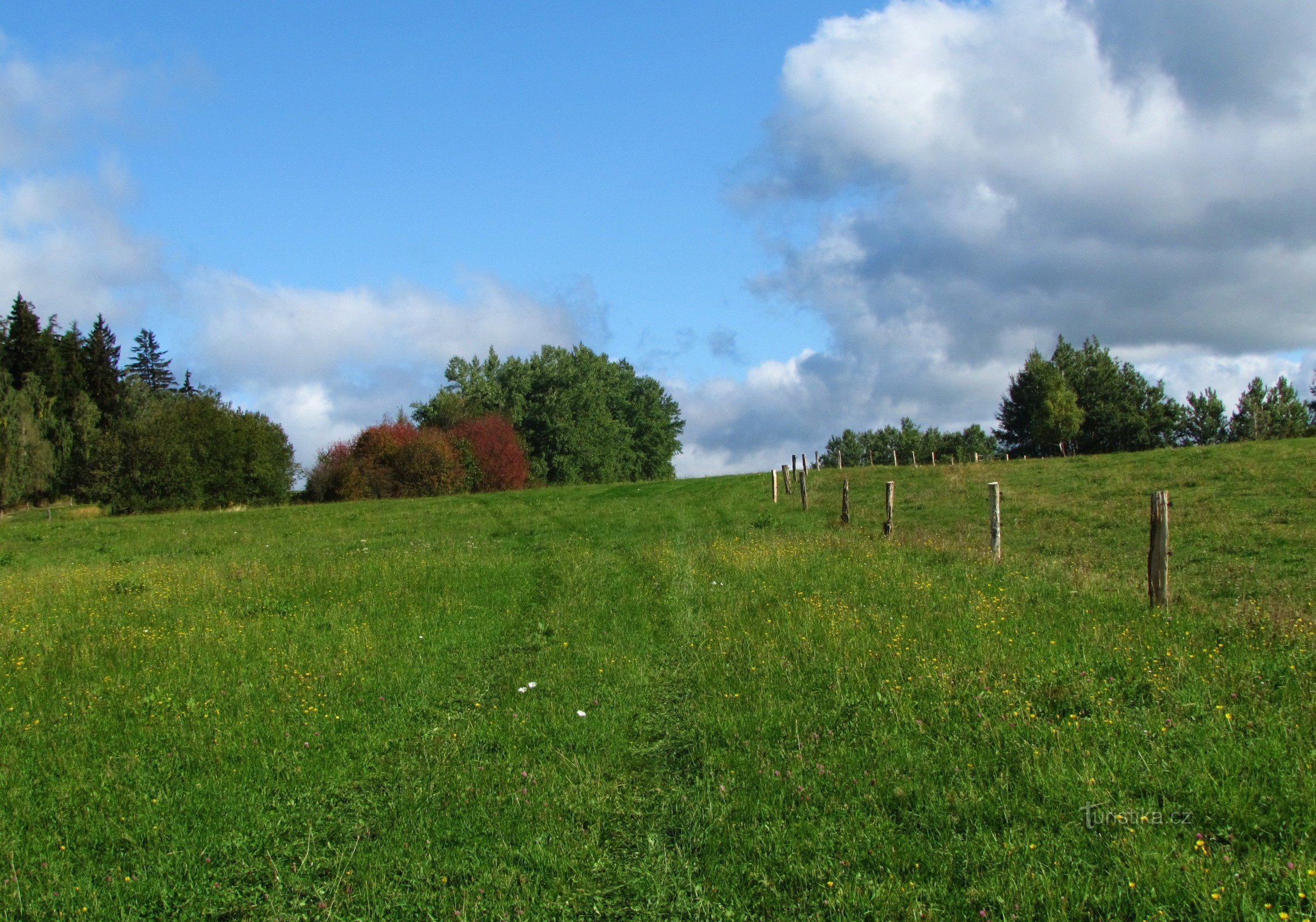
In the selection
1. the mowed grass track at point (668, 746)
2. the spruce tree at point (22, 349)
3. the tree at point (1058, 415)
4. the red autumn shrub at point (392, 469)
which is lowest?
the mowed grass track at point (668, 746)

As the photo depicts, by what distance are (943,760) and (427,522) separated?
3508 centimetres

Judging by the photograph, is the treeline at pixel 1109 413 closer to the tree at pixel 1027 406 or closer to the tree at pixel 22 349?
the tree at pixel 1027 406

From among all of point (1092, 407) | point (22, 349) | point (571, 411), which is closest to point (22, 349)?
point (22, 349)

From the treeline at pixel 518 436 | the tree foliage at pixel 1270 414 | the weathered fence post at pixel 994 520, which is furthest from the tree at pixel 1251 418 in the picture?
the weathered fence post at pixel 994 520

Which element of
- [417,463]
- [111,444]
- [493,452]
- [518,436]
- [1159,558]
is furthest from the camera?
[518,436]

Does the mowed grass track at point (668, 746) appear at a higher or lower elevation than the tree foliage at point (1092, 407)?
lower

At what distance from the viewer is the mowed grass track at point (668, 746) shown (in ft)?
20.0

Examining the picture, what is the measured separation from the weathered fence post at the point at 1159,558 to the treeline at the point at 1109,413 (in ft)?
294

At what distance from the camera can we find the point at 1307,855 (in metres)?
5.74

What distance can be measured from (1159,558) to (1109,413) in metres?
105

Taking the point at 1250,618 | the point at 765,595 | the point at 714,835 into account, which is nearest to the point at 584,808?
the point at 714,835

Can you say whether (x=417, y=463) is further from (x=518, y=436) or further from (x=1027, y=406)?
(x=1027, y=406)

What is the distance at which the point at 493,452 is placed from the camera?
85.1 m

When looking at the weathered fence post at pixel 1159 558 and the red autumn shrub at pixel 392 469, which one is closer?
the weathered fence post at pixel 1159 558
